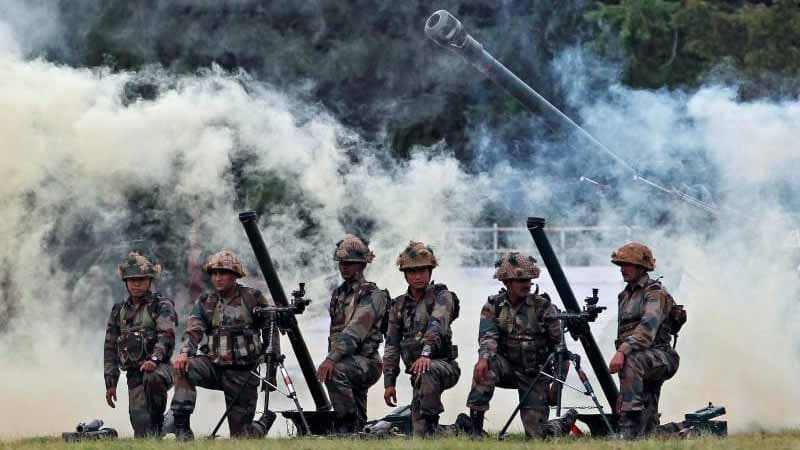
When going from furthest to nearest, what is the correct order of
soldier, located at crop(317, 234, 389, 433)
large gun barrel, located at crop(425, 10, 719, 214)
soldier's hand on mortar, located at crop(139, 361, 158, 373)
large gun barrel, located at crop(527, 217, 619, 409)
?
large gun barrel, located at crop(425, 10, 719, 214) < soldier's hand on mortar, located at crop(139, 361, 158, 373) < large gun barrel, located at crop(527, 217, 619, 409) < soldier, located at crop(317, 234, 389, 433)

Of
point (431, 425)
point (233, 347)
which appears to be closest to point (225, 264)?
point (233, 347)

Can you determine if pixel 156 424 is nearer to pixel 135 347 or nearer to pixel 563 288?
pixel 135 347

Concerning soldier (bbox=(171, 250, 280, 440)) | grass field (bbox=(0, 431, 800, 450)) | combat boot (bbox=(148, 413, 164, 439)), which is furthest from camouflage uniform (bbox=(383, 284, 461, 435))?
combat boot (bbox=(148, 413, 164, 439))

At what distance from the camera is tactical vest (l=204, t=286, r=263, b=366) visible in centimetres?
1744

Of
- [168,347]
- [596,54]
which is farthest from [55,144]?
[596,54]

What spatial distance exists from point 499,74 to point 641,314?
22.1 feet

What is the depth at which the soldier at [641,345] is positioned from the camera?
16.6 meters


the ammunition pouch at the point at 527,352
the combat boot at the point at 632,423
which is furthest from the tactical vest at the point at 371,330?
the combat boot at the point at 632,423

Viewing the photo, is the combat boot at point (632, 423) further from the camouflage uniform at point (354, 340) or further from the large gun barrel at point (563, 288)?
the camouflage uniform at point (354, 340)

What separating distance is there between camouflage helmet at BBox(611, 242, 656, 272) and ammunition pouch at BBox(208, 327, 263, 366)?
333 cm

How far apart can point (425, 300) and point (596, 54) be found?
18137mm

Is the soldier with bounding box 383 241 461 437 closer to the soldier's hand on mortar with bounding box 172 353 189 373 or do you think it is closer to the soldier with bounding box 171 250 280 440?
the soldier with bounding box 171 250 280 440

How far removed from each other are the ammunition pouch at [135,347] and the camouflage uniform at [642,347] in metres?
4.32

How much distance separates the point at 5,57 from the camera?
77.2ft
